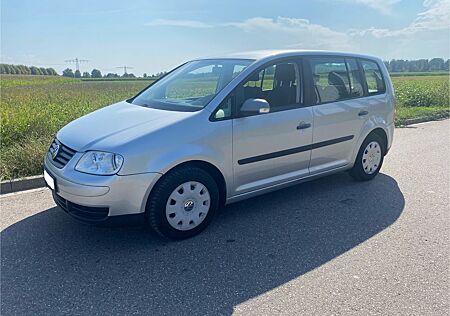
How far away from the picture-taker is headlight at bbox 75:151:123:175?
268 centimetres

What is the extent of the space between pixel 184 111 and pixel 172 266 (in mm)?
1355

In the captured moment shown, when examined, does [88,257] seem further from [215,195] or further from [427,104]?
[427,104]

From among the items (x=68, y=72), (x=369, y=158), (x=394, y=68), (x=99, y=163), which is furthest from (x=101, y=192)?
(x=68, y=72)

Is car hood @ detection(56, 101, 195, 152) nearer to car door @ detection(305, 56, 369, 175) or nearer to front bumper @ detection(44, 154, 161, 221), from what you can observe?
front bumper @ detection(44, 154, 161, 221)

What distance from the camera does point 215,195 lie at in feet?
10.5

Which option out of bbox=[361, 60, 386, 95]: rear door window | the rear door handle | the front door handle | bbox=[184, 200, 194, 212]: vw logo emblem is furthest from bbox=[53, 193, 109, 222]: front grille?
bbox=[361, 60, 386, 95]: rear door window

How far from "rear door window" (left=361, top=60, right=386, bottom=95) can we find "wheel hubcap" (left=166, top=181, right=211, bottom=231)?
274 cm

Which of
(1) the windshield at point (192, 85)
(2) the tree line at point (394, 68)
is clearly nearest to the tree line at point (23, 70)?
(2) the tree line at point (394, 68)

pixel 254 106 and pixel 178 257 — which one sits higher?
pixel 254 106

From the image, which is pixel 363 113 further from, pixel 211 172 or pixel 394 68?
pixel 394 68

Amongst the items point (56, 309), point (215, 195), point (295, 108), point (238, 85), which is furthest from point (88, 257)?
point (295, 108)

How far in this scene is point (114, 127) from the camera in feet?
9.84

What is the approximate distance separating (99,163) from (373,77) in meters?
3.68

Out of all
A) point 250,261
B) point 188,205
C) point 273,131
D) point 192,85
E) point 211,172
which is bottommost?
point 250,261
